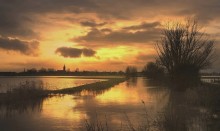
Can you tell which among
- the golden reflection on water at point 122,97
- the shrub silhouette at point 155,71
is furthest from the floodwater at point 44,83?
the shrub silhouette at point 155,71

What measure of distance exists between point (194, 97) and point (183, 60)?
401 inches

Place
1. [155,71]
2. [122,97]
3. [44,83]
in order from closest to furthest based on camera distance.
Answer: [122,97]
[44,83]
[155,71]

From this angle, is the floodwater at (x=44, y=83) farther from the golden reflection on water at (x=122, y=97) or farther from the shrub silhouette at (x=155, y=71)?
the shrub silhouette at (x=155, y=71)

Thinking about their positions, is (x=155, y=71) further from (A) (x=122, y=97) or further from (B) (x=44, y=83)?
(A) (x=122, y=97)

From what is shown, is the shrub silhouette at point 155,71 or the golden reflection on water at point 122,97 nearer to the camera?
the golden reflection on water at point 122,97

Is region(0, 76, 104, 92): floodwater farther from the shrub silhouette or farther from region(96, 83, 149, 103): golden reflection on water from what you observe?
the shrub silhouette

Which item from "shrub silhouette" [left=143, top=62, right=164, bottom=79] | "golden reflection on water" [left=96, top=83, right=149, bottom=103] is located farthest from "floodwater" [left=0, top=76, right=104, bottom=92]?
"shrub silhouette" [left=143, top=62, right=164, bottom=79]

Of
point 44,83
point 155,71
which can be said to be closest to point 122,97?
point 44,83

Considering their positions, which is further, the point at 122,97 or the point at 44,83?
the point at 44,83

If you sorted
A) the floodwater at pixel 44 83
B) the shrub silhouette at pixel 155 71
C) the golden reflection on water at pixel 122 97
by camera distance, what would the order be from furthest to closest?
the shrub silhouette at pixel 155 71 < the floodwater at pixel 44 83 < the golden reflection on water at pixel 122 97

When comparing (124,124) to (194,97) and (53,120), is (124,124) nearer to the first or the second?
(53,120)

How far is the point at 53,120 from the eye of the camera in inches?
692

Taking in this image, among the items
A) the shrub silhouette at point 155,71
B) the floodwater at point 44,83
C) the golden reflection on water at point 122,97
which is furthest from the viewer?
the shrub silhouette at point 155,71

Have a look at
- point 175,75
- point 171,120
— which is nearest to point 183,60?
point 175,75
